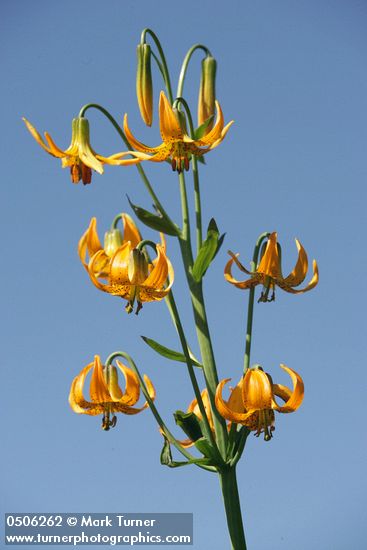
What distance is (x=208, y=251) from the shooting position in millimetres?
1971

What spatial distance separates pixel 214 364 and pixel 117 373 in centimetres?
28

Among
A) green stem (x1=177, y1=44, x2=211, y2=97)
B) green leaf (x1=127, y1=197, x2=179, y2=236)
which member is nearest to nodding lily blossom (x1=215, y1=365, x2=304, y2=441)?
green leaf (x1=127, y1=197, x2=179, y2=236)

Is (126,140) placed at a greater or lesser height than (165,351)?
greater

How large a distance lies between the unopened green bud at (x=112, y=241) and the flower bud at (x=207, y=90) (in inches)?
15.5

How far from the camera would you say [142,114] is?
2068mm

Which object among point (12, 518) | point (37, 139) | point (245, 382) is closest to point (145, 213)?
point (37, 139)

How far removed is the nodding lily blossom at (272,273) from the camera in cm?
213

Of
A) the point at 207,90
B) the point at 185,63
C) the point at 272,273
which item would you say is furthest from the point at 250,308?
the point at 185,63

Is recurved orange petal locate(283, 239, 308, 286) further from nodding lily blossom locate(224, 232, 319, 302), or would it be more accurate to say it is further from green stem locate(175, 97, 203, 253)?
green stem locate(175, 97, 203, 253)

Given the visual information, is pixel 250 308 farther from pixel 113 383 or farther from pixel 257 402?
pixel 113 383

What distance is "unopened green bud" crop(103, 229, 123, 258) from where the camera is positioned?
7.11 ft

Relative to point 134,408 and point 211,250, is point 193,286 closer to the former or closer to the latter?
point 211,250

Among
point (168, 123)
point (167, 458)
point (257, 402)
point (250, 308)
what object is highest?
point (168, 123)

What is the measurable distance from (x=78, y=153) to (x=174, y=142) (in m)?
0.28
